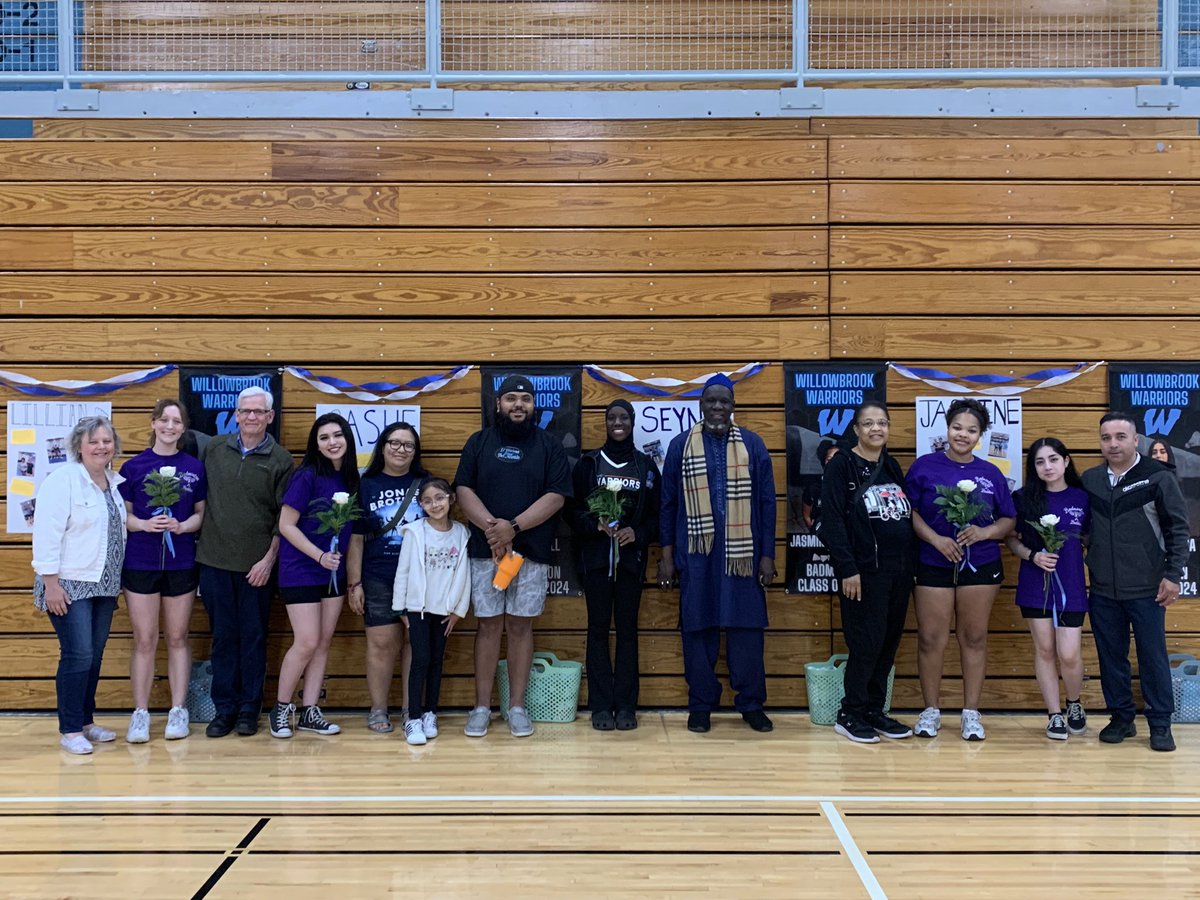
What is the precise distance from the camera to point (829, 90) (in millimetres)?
6285

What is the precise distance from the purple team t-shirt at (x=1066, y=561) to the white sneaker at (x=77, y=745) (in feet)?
16.3

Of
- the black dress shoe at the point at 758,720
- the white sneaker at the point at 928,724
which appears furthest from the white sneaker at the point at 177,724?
the white sneaker at the point at 928,724

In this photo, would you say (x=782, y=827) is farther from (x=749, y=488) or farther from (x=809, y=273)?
(x=809, y=273)

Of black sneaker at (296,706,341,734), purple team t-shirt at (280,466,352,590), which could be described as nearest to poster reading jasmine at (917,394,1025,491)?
purple team t-shirt at (280,466,352,590)

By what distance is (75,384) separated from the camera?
6.19 metres

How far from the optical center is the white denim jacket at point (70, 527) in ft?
17.1

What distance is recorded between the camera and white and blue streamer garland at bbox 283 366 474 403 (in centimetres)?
621

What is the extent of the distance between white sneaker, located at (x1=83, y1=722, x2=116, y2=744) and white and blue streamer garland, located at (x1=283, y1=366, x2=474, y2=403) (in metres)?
2.21

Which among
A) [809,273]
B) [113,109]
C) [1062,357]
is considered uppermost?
[113,109]

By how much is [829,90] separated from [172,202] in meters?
4.03

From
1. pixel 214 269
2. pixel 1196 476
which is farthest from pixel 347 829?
pixel 1196 476

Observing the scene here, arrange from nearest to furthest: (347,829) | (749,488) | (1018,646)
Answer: (347,829) < (749,488) < (1018,646)

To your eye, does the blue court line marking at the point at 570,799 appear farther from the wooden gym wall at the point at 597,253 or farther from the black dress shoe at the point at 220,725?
the wooden gym wall at the point at 597,253

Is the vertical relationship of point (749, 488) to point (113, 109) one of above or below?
below
